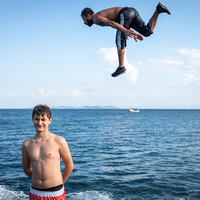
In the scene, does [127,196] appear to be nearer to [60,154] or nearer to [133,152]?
[60,154]

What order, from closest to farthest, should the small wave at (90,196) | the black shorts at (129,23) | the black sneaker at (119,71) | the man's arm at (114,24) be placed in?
the man's arm at (114,24) → the black shorts at (129,23) → the black sneaker at (119,71) → the small wave at (90,196)

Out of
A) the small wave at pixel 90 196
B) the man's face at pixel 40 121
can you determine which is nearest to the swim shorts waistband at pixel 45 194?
the man's face at pixel 40 121

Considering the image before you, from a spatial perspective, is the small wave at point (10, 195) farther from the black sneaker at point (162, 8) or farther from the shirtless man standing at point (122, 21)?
the black sneaker at point (162, 8)

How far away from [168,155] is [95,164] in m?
9.70

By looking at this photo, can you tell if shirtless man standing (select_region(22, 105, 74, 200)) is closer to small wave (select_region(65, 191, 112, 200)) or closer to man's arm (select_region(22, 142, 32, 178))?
man's arm (select_region(22, 142, 32, 178))

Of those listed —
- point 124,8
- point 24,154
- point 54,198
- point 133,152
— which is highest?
point 124,8

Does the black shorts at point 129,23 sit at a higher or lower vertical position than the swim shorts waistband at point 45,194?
higher

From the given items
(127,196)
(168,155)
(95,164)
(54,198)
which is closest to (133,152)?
(168,155)

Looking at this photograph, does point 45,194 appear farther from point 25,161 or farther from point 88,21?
point 88,21

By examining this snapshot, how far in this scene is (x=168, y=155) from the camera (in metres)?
26.4

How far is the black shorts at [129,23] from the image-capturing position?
13.9ft

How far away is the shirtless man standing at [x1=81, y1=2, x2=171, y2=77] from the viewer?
4082mm

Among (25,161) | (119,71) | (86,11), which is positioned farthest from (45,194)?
(86,11)

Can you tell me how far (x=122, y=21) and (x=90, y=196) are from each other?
40.8 feet
